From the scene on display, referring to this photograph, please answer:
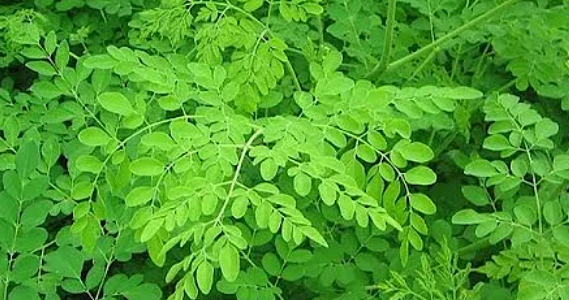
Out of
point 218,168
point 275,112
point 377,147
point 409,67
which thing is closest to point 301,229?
point 218,168

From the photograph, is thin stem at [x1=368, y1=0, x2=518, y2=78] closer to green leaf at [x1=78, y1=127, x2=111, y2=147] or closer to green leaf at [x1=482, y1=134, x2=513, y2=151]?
green leaf at [x1=482, y1=134, x2=513, y2=151]

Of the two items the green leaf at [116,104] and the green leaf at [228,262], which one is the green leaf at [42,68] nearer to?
the green leaf at [116,104]

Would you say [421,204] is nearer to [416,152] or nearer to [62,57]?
[416,152]

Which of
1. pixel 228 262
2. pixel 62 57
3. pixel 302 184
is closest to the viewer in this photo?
pixel 228 262

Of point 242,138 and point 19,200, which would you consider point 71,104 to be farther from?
point 242,138

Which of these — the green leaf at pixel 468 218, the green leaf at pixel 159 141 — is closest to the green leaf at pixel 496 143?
the green leaf at pixel 468 218

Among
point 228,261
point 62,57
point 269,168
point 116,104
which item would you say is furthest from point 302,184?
point 62,57
